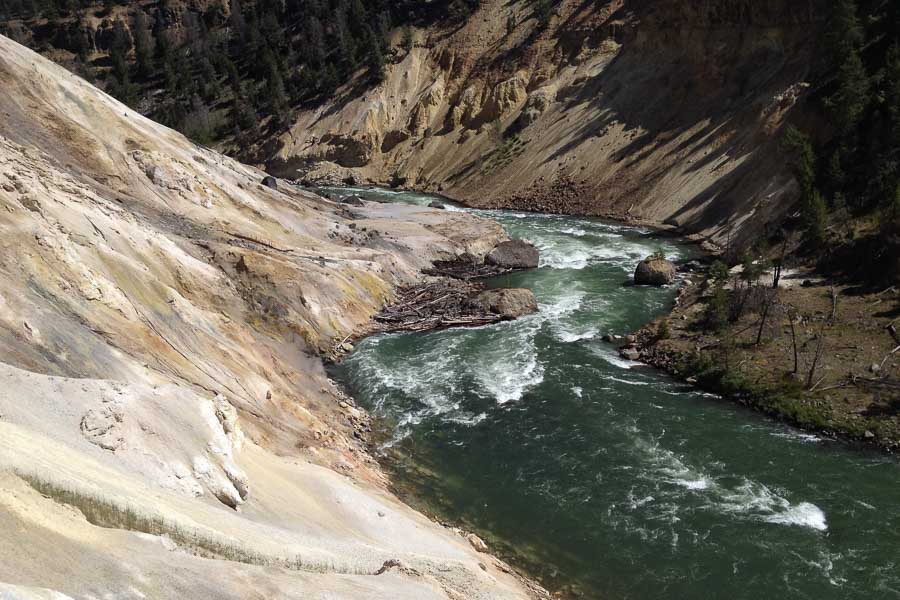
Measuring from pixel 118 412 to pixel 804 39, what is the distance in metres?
57.1

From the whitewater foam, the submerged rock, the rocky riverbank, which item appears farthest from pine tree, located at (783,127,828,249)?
the submerged rock

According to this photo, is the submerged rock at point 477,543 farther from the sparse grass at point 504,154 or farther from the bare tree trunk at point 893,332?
the sparse grass at point 504,154

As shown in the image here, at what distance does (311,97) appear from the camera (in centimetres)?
9150

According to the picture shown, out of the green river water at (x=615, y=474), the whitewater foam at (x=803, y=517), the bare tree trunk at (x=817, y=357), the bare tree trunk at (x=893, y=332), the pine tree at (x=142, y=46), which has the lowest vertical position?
the whitewater foam at (x=803, y=517)

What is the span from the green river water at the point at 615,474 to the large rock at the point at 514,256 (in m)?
10.4

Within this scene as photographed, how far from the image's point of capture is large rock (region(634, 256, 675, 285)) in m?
34.5

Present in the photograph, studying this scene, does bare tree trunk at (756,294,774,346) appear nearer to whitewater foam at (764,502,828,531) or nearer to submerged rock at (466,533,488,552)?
whitewater foam at (764,502,828,531)

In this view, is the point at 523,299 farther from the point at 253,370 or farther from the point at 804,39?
the point at 804,39

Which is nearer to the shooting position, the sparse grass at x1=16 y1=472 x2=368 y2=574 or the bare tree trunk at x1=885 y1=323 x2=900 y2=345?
the sparse grass at x1=16 y1=472 x2=368 y2=574

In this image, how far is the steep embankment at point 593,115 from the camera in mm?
48656

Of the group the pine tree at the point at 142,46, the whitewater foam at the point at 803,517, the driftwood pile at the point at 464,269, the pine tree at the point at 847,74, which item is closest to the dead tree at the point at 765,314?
the whitewater foam at the point at 803,517

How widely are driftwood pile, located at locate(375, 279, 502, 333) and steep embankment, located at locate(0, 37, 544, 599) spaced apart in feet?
3.40

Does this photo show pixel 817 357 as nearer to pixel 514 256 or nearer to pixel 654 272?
pixel 654 272

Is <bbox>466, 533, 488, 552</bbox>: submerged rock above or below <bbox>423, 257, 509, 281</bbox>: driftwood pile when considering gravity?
below
